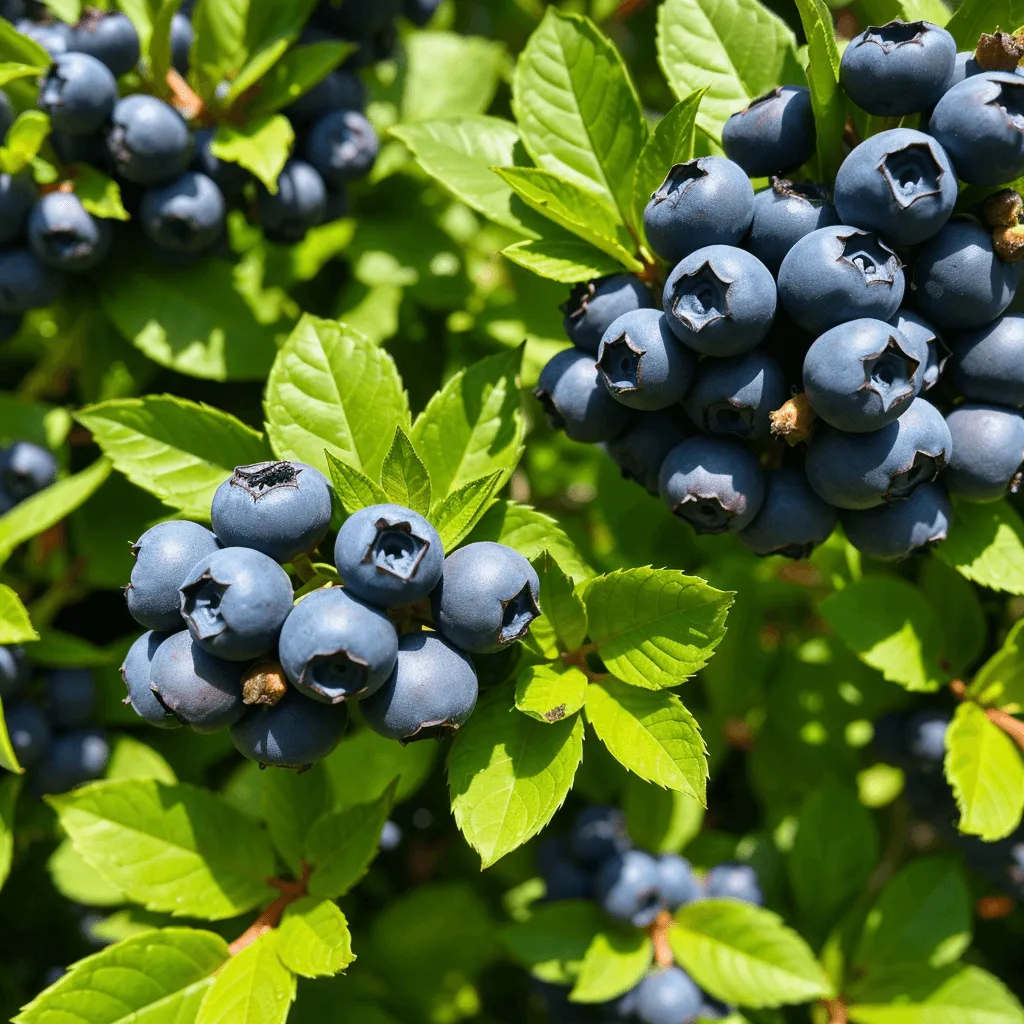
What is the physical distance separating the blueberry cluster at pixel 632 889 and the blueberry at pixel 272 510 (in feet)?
3.95

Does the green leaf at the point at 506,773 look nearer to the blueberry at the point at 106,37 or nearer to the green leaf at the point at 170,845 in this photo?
the green leaf at the point at 170,845

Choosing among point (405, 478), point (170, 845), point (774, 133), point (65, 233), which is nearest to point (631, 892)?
point (170, 845)

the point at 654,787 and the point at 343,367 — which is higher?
the point at 343,367

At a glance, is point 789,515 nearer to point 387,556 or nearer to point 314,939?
point 387,556

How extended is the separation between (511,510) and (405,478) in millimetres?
253

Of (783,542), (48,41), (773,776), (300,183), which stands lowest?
(773,776)

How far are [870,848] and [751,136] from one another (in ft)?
5.29

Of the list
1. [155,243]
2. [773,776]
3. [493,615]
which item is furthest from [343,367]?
[773,776]

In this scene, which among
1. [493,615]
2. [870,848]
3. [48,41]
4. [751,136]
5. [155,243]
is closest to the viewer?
[493,615]

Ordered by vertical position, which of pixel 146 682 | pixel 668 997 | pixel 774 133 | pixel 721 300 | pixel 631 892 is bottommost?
pixel 668 997

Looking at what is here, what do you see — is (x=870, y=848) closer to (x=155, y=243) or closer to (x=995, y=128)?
(x=995, y=128)

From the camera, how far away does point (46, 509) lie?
1775 mm

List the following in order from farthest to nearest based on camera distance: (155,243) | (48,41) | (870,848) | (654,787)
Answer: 1. (654,787)
2. (870,848)
3. (155,243)
4. (48,41)

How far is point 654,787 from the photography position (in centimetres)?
233
